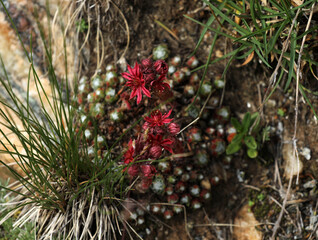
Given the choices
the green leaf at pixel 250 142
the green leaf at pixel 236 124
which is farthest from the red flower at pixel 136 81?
the green leaf at pixel 250 142

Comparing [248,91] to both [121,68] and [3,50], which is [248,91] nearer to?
[121,68]

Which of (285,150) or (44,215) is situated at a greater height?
(44,215)

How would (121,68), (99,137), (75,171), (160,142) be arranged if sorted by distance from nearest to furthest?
1. (160,142)
2. (75,171)
3. (99,137)
4. (121,68)

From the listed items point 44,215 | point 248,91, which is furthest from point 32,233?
point 248,91

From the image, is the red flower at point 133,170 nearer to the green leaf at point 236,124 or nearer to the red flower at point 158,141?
the red flower at point 158,141

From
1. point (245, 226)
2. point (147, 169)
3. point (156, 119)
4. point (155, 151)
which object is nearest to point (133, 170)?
point (147, 169)

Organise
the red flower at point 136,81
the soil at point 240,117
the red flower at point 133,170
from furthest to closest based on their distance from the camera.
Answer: the soil at point 240,117, the red flower at point 133,170, the red flower at point 136,81
